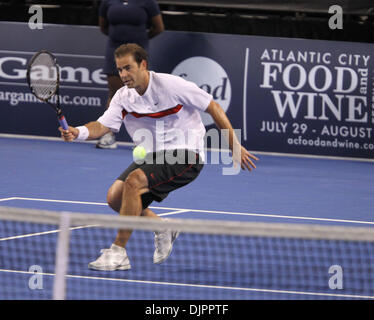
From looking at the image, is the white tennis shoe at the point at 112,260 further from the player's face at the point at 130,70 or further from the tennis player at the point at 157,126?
the player's face at the point at 130,70

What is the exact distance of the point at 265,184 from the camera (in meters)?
10.1

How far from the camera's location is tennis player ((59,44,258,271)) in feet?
20.6

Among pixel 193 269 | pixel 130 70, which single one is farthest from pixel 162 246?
pixel 130 70

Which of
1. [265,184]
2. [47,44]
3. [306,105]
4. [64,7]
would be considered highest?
[64,7]

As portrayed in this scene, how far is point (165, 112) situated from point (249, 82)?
5.67 m

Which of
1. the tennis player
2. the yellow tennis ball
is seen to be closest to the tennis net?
the tennis player

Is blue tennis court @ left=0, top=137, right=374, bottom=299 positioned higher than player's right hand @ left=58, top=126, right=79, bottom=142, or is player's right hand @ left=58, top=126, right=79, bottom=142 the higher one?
player's right hand @ left=58, top=126, right=79, bottom=142

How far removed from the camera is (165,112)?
646cm

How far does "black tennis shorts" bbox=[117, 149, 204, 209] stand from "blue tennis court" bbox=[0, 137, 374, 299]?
49 cm

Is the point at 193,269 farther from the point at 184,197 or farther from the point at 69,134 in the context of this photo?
the point at 184,197

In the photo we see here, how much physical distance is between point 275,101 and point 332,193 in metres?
2.44

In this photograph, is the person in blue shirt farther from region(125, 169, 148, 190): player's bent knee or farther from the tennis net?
region(125, 169, 148, 190): player's bent knee
